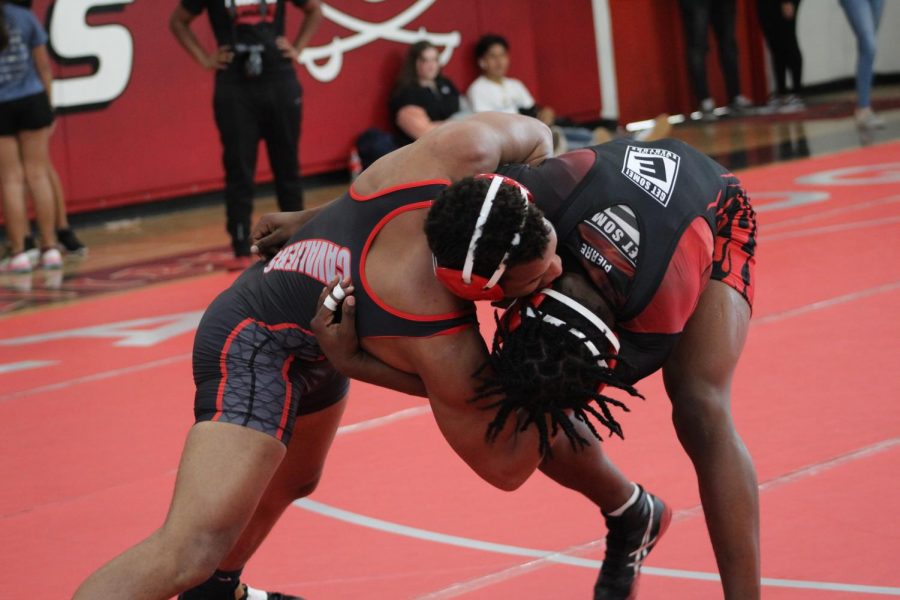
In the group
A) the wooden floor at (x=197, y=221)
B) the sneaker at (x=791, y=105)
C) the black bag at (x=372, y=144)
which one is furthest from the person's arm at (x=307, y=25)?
the sneaker at (x=791, y=105)

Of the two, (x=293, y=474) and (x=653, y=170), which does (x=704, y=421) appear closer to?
(x=653, y=170)

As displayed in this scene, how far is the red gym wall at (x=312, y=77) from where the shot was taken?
10.6 m

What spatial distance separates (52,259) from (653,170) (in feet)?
22.1

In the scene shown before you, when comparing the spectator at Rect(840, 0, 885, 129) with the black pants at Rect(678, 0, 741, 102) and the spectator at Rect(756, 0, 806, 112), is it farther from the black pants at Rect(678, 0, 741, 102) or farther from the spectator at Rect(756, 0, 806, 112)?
the spectator at Rect(756, 0, 806, 112)

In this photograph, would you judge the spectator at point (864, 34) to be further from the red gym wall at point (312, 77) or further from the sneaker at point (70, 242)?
the sneaker at point (70, 242)

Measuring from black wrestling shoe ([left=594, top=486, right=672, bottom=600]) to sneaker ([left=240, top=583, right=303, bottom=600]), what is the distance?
75cm

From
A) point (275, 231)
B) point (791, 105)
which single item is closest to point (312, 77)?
point (791, 105)

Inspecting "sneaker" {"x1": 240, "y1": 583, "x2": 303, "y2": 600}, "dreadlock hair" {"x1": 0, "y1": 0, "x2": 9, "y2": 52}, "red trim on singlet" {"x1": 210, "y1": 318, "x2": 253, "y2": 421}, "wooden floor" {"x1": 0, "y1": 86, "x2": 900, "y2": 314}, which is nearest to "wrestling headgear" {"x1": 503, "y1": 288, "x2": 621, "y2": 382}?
"red trim on singlet" {"x1": 210, "y1": 318, "x2": 253, "y2": 421}

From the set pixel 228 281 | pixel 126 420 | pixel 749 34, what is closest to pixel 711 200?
pixel 126 420

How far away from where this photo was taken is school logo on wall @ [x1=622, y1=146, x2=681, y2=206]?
9.08 feet

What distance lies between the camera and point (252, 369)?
2855mm

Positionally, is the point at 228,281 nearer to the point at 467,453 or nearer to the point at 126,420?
the point at 126,420

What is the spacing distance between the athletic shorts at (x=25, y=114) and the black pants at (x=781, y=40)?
894 cm

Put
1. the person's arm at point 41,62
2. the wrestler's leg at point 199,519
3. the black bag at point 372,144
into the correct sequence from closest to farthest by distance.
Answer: the wrestler's leg at point 199,519 → the person's arm at point 41,62 → the black bag at point 372,144
